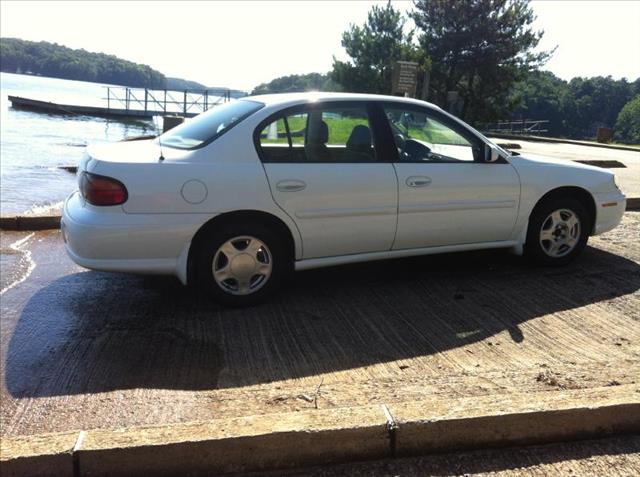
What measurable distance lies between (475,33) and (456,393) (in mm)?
41679

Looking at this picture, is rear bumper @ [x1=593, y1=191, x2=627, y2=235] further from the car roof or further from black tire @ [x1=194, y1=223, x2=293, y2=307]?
black tire @ [x1=194, y1=223, x2=293, y2=307]

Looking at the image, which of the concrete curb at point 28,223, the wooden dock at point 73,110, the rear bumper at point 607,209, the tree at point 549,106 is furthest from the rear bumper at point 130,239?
the tree at point 549,106

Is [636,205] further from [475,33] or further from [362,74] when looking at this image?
[362,74]

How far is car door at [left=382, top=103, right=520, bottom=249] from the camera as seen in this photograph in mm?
4660

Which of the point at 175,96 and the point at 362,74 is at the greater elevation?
the point at 362,74

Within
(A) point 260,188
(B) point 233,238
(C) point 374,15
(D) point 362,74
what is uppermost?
(C) point 374,15

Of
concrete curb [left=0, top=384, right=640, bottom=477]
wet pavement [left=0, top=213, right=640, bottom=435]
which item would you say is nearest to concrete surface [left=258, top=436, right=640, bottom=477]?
concrete curb [left=0, top=384, right=640, bottom=477]

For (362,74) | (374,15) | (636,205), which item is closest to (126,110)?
(362,74)

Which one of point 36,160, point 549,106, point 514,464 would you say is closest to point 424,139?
point 514,464

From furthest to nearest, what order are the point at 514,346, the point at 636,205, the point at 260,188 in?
the point at 636,205 → the point at 260,188 → the point at 514,346

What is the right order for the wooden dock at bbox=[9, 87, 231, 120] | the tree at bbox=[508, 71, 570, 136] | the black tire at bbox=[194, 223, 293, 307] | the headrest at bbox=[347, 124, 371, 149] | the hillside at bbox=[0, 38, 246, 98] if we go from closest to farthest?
the black tire at bbox=[194, 223, 293, 307], the headrest at bbox=[347, 124, 371, 149], the wooden dock at bbox=[9, 87, 231, 120], the tree at bbox=[508, 71, 570, 136], the hillside at bbox=[0, 38, 246, 98]

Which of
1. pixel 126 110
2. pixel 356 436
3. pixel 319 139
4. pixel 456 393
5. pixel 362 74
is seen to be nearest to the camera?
pixel 356 436

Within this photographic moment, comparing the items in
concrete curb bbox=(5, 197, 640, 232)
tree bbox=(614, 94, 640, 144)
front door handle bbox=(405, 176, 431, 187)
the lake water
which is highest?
tree bbox=(614, 94, 640, 144)

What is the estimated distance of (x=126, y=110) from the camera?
1853 inches
